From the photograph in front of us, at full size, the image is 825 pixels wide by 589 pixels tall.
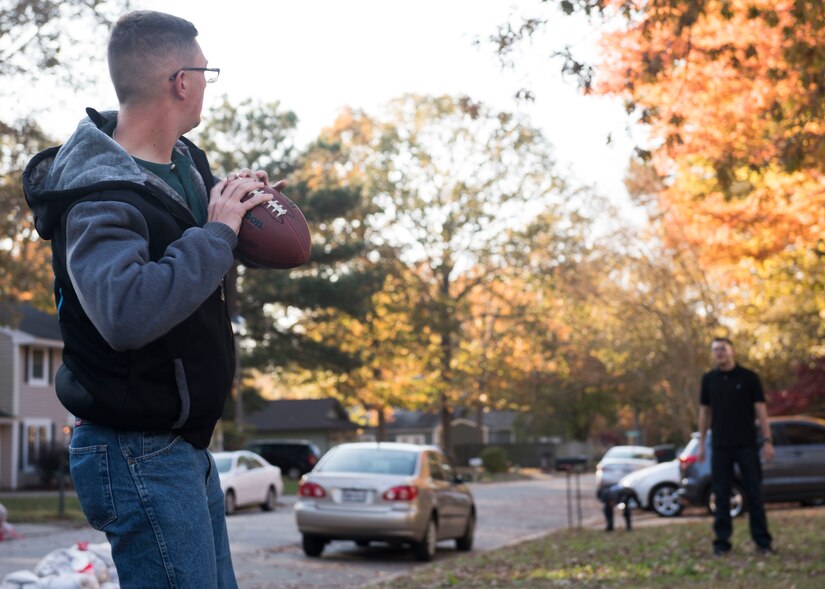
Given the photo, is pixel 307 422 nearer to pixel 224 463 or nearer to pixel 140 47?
pixel 224 463

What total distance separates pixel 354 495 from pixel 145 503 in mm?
13871

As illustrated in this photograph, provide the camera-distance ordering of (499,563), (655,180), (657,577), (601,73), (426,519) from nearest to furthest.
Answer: (657,577) < (499,563) < (601,73) < (426,519) < (655,180)

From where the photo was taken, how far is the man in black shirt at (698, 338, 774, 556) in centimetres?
1198

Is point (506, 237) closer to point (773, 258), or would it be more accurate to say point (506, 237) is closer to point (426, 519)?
point (773, 258)

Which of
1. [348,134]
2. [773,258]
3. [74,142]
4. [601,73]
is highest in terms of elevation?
[348,134]

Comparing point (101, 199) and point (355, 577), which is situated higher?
point (101, 199)

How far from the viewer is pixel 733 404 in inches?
475

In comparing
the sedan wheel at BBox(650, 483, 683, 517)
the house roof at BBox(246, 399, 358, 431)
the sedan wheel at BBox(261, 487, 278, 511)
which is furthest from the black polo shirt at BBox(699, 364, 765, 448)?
the house roof at BBox(246, 399, 358, 431)

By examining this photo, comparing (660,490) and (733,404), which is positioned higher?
(733,404)

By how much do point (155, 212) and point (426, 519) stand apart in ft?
46.4

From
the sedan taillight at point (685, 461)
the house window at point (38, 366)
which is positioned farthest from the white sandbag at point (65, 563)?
the house window at point (38, 366)

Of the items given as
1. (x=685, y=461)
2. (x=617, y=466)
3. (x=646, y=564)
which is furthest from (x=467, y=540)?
(x=617, y=466)

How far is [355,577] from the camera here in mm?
14422

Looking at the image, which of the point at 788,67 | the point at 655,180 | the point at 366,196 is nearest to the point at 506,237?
the point at 366,196
